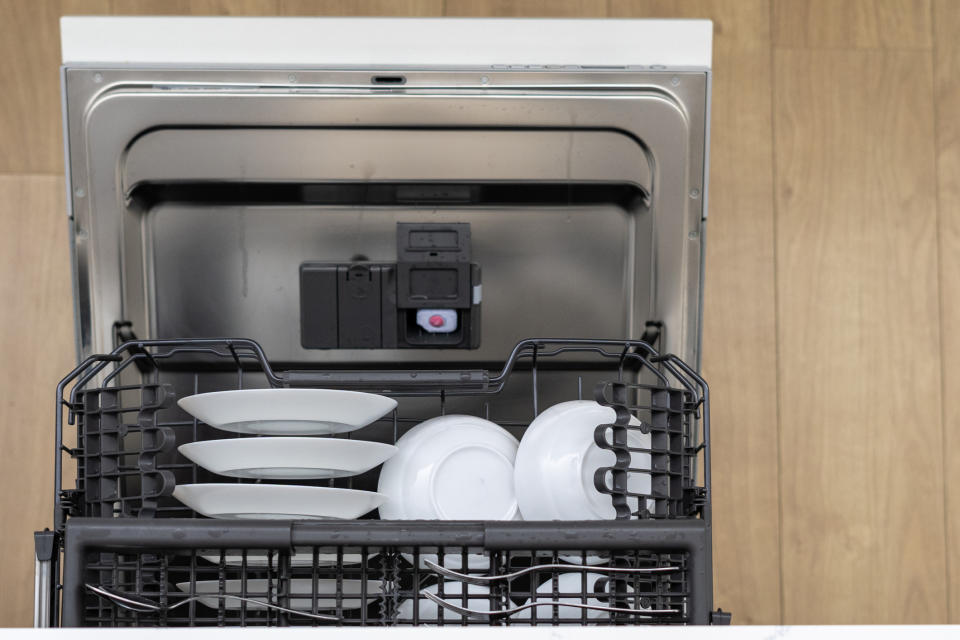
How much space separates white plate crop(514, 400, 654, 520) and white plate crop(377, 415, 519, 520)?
0.10 ft

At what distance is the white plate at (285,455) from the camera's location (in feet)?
1.95

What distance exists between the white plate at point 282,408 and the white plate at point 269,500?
45 mm

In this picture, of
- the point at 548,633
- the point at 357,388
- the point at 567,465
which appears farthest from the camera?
the point at 357,388

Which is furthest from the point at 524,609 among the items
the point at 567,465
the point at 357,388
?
the point at 357,388

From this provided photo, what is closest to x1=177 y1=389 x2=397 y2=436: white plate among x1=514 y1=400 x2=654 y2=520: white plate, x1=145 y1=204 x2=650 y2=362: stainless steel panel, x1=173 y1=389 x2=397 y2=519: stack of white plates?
x1=173 y1=389 x2=397 y2=519: stack of white plates

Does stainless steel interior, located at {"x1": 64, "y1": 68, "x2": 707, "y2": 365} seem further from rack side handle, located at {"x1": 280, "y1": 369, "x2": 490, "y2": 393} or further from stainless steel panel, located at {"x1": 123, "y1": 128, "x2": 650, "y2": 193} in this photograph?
rack side handle, located at {"x1": 280, "y1": 369, "x2": 490, "y2": 393}

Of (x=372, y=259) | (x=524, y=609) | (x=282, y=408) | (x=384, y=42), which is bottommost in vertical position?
(x=524, y=609)

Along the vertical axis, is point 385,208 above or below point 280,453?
above

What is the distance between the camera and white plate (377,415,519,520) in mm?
671

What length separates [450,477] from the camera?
68 cm

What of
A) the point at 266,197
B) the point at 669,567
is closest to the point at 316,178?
the point at 266,197

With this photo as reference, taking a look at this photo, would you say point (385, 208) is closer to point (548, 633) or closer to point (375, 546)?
point (375, 546)

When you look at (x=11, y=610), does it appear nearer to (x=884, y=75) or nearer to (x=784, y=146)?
(x=784, y=146)

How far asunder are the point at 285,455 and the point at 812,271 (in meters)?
0.93
